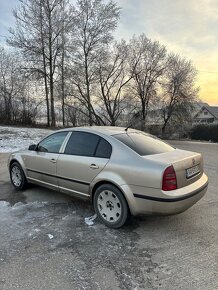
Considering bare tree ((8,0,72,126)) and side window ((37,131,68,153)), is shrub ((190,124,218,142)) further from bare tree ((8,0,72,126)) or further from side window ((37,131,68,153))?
side window ((37,131,68,153))

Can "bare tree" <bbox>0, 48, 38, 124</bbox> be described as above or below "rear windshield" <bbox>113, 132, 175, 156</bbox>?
above

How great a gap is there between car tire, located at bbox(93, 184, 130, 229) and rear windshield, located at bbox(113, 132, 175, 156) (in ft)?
2.27

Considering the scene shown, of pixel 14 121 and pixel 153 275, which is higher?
pixel 14 121

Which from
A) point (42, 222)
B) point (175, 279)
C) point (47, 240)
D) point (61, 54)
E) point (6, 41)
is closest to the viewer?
point (175, 279)

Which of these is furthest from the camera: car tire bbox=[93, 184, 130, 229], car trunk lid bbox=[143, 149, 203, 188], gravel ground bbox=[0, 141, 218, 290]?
car tire bbox=[93, 184, 130, 229]

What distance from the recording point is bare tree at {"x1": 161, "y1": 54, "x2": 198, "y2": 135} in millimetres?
42938

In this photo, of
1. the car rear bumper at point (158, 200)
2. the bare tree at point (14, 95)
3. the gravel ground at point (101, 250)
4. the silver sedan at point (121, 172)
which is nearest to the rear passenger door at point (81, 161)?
the silver sedan at point (121, 172)

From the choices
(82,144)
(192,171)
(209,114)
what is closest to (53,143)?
(82,144)

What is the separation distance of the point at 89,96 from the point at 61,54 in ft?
20.8

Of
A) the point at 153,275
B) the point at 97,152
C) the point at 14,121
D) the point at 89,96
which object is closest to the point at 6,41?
the point at 14,121

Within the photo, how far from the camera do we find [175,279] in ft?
10.1

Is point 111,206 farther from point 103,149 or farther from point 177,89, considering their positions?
point 177,89

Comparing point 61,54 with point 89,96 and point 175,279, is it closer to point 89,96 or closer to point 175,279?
point 89,96

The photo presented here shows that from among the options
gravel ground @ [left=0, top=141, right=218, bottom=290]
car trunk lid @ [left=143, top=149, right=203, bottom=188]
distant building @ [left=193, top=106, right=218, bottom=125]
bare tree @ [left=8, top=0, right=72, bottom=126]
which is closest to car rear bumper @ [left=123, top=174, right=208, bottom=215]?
car trunk lid @ [left=143, top=149, right=203, bottom=188]
